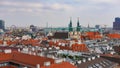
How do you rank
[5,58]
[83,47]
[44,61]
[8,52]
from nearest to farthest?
[44,61] → [5,58] → [8,52] → [83,47]

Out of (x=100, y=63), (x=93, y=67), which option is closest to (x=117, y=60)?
(x=100, y=63)

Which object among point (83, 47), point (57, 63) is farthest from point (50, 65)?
point (83, 47)

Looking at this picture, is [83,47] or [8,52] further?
[83,47]

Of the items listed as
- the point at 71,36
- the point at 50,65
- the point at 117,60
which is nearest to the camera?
the point at 50,65

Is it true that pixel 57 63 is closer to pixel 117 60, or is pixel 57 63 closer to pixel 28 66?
pixel 28 66

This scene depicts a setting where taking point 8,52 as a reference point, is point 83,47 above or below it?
→ below

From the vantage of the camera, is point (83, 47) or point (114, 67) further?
point (83, 47)

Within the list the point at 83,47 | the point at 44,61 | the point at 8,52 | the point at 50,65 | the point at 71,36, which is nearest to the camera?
the point at 50,65

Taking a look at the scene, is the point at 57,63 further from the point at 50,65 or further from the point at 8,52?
the point at 8,52

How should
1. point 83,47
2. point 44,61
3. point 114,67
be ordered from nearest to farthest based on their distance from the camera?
point 44,61 < point 114,67 < point 83,47
